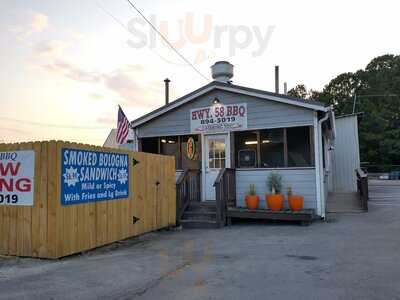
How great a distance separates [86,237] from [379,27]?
Answer: 596 inches

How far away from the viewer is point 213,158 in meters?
12.6

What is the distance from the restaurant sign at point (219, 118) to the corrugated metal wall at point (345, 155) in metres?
8.86

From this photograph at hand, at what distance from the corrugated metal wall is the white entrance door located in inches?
Answer: 341

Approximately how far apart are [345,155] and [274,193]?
9.64 meters

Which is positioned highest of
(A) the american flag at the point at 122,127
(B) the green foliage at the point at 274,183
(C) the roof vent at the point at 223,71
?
(C) the roof vent at the point at 223,71

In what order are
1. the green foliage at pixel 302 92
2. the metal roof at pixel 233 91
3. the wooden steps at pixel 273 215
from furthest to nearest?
the green foliage at pixel 302 92 < the metal roof at pixel 233 91 < the wooden steps at pixel 273 215

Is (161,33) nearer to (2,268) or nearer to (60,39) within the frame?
(60,39)

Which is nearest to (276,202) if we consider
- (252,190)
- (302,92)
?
(252,190)

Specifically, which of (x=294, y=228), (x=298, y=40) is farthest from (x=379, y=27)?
(x=294, y=228)

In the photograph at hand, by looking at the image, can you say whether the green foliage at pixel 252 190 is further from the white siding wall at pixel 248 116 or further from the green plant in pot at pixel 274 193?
the white siding wall at pixel 248 116

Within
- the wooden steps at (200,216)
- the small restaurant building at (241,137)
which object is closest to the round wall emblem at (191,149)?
the small restaurant building at (241,137)

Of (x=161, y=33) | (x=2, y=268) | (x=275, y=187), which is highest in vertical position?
(x=161, y=33)

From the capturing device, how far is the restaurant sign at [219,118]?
1216cm

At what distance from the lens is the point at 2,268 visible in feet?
20.5
